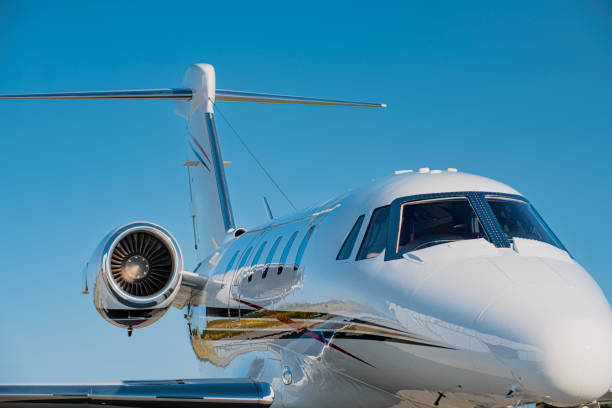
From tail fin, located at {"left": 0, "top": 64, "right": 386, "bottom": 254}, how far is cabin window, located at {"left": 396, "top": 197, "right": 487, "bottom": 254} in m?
9.35

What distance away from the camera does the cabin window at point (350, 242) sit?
699cm

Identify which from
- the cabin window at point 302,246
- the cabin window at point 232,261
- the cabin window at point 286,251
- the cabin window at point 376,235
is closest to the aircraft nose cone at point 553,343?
the cabin window at point 376,235

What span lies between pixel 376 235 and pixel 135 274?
535 cm

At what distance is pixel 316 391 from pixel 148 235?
467 centimetres

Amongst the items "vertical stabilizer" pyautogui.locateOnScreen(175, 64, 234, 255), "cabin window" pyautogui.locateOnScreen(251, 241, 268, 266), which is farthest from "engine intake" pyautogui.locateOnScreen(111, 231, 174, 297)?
"vertical stabilizer" pyautogui.locateOnScreen(175, 64, 234, 255)

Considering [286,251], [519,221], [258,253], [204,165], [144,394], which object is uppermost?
[204,165]

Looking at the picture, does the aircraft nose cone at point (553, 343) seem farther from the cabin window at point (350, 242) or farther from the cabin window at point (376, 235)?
the cabin window at point (350, 242)

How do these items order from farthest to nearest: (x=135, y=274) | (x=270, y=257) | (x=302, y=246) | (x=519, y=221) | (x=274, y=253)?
1. (x=135, y=274)
2. (x=270, y=257)
3. (x=274, y=253)
4. (x=302, y=246)
5. (x=519, y=221)

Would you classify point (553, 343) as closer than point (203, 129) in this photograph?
Yes

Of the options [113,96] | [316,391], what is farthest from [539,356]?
[113,96]

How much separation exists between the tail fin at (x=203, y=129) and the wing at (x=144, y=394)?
25.2ft

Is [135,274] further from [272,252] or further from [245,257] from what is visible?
[272,252]

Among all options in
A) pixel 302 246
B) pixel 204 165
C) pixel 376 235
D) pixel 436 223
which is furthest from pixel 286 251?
pixel 204 165

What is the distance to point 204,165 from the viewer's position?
17.7 meters
